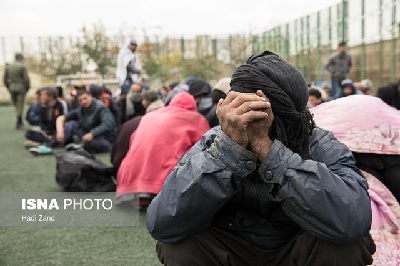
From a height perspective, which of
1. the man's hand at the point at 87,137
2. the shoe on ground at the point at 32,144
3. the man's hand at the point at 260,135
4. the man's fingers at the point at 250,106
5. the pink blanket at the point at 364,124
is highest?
the man's fingers at the point at 250,106

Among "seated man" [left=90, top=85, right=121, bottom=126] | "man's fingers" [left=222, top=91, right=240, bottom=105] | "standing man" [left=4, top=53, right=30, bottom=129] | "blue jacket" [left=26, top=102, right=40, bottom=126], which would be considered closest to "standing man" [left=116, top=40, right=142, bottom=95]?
"seated man" [left=90, top=85, right=121, bottom=126]

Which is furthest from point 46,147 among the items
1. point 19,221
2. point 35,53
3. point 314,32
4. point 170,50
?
point 35,53

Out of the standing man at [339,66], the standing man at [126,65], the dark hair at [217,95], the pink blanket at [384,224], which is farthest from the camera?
the standing man at [339,66]

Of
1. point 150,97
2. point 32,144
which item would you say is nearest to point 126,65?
point 32,144

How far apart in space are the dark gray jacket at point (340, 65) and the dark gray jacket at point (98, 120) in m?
5.55

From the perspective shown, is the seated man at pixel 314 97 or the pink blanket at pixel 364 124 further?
the seated man at pixel 314 97

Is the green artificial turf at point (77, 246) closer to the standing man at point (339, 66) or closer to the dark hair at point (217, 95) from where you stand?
the dark hair at point (217, 95)

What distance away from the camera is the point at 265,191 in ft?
6.04

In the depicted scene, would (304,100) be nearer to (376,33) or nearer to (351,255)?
(351,255)

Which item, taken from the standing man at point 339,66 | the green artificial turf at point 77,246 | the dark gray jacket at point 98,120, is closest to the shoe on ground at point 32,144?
the dark gray jacket at point 98,120

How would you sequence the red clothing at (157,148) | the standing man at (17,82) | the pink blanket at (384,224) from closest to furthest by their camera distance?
1. the pink blanket at (384,224)
2. the red clothing at (157,148)
3. the standing man at (17,82)

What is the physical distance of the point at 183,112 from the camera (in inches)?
171

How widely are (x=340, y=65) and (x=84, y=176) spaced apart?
26.0 ft

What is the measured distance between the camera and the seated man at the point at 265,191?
168 centimetres
